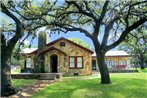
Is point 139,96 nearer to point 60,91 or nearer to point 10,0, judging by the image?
point 60,91

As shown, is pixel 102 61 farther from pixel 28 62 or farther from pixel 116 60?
pixel 116 60

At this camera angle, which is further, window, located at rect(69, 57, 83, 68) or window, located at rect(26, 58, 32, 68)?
window, located at rect(26, 58, 32, 68)

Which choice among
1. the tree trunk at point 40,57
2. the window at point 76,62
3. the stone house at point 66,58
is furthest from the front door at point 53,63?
the window at point 76,62

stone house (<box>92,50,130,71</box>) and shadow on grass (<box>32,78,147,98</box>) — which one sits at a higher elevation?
Answer: stone house (<box>92,50,130,71</box>)

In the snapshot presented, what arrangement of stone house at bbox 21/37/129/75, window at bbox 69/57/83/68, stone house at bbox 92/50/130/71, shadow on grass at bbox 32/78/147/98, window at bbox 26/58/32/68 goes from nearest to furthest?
shadow on grass at bbox 32/78/147/98 → stone house at bbox 21/37/129/75 → window at bbox 69/57/83/68 → window at bbox 26/58/32/68 → stone house at bbox 92/50/130/71

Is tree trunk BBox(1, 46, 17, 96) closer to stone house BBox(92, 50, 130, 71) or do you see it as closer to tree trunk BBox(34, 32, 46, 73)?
tree trunk BBox(34, 32, 46, 73)

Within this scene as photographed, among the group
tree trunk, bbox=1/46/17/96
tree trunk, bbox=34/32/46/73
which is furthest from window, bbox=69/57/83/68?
tree trunk, bbox=1/46/17/96

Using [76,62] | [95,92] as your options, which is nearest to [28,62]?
[76,62]

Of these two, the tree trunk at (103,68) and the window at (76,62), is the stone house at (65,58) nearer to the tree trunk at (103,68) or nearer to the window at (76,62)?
the window at (76,62)

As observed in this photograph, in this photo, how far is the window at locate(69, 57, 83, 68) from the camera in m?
46.3

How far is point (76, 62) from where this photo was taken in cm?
4638

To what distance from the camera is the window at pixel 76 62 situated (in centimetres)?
4631

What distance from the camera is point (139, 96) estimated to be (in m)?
20.0

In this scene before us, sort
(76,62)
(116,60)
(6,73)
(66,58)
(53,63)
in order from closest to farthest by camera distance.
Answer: (6,73) → (53,63) → (66,58) → (76,62) → (116,60)
